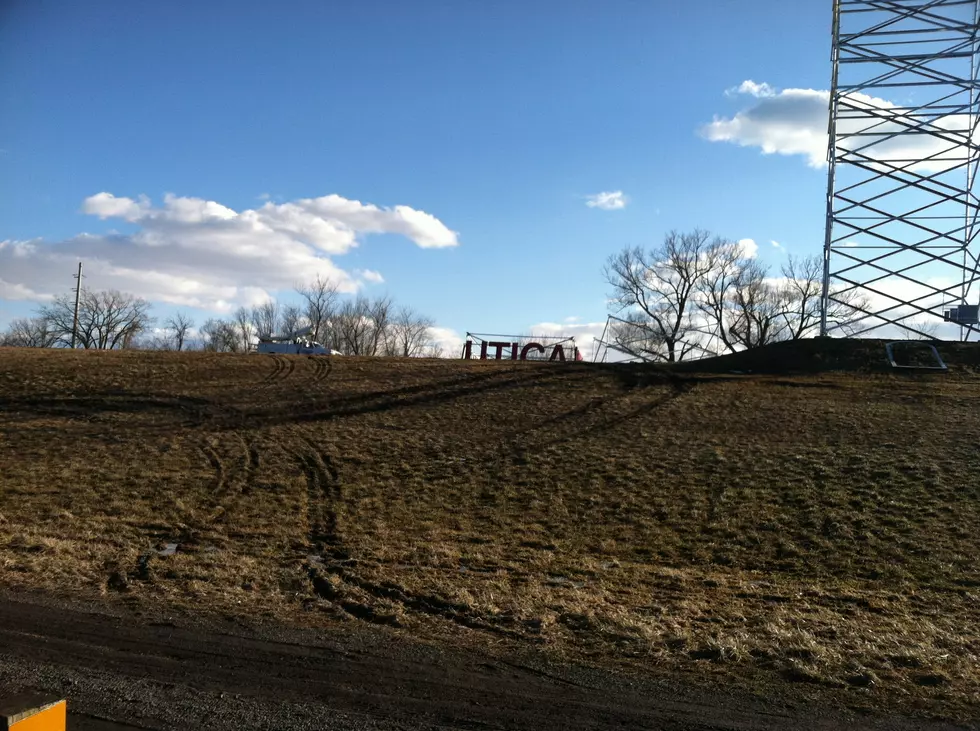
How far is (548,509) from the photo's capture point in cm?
1509

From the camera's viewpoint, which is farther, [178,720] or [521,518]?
[521,518]

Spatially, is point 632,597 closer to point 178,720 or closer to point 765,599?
point 765,599

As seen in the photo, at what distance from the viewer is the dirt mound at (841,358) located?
2816 cm

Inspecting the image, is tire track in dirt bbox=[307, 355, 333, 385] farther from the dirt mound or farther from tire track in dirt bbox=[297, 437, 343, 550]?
the dirt mound

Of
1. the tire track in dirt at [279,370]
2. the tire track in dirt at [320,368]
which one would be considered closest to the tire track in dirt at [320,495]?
the tire track in dirt at [320,368]

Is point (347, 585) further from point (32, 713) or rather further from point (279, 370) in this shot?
point (279, 370)

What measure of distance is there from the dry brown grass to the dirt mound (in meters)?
0.52

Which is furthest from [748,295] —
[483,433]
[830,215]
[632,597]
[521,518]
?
[632,597]

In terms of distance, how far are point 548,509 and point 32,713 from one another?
11.9 meters

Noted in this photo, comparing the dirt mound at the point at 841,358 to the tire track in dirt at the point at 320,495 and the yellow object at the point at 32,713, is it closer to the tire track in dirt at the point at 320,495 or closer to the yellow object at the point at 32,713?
the tire track in dirt at the point at 320,495

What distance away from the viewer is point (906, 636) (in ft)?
27.1

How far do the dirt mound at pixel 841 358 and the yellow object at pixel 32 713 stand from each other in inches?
1099

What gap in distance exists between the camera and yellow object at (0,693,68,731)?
364 cm

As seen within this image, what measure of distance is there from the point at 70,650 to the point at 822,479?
14607mm
